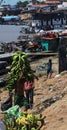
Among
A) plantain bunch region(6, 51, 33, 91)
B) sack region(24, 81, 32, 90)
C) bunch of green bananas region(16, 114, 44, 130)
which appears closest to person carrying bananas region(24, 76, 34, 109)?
sack region(24, 81, 32, 90)

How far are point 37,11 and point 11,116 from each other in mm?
86837

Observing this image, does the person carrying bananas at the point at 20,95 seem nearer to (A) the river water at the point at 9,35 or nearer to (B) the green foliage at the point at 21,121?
(B) the green foliage at the point at 21,121

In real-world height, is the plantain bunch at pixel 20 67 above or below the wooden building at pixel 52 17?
above

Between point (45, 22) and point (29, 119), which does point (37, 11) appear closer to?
point (45, 22)

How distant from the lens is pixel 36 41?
1357 inches

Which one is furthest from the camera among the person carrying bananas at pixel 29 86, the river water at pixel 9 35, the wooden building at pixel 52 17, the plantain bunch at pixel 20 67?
the wooden building at pixel 52 17

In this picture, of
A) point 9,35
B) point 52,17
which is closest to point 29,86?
point 9,35

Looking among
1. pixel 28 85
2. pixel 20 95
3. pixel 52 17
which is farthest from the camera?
pixel 52 17

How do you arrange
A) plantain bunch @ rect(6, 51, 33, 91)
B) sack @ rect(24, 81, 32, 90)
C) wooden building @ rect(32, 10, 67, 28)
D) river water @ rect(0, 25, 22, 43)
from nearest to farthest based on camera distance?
plantain bunch @ rect(6, 51, 33, 91) → sack @ rect(24, 81, 32, 90) → river water @ rect(0, 25, 22, 43) → wooden building @ rect(32, 10, 67, 28)

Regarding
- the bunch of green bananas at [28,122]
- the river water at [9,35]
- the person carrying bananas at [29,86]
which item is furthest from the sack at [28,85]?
the river water at [9,35]

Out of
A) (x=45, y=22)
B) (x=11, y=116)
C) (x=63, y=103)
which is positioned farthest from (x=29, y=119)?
(x=45, y=22)

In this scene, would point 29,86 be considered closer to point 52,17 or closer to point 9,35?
point 9,35

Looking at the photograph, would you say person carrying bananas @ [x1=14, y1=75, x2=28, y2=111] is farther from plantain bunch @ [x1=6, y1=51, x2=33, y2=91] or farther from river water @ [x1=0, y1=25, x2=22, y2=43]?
river water @ [x1=0, y1=25, x2=22, y2=43]

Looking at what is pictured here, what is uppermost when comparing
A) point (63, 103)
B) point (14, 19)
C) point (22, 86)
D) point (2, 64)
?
point (22, 86)
